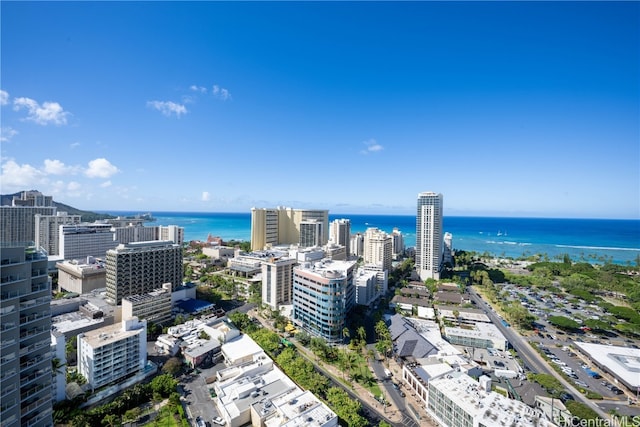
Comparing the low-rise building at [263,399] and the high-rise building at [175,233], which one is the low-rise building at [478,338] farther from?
the high-rise building at [175,233]

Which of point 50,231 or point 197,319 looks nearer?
point 197,319

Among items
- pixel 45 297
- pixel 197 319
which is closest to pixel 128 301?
pixel 197 319

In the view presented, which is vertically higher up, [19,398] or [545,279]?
[19,398]

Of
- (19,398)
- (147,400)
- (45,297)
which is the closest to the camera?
(19,398)

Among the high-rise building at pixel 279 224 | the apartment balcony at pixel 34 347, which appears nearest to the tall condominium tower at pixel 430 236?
the high-rise building at pixel 279 224

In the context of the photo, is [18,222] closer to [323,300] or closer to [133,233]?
[133,233]

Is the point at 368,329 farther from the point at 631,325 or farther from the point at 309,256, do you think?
the point at 631,325
